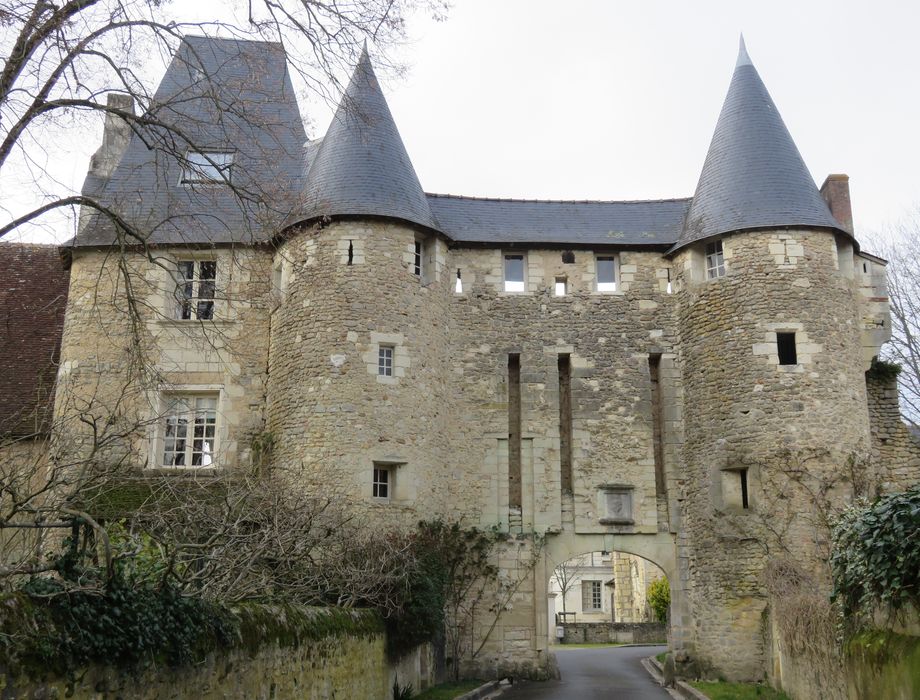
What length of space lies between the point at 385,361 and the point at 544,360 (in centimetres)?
309

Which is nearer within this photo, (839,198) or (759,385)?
(759,385)

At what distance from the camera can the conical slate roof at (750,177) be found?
679 inches

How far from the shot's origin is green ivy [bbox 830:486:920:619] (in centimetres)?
630

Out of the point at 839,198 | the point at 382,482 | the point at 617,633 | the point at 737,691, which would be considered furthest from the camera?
the point at 617,633

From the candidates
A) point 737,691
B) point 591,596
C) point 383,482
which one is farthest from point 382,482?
point 591,596

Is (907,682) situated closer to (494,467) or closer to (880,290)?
(494,467)

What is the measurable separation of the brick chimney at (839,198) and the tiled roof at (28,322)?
46.2 ft

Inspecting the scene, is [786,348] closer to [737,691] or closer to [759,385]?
[759,385]

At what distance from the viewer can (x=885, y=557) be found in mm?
6648

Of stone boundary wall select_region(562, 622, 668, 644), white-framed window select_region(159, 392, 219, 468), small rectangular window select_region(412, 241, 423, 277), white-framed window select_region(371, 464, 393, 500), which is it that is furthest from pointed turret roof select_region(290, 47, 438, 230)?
stone boundary wall select_region(562, 622, 668, 644)

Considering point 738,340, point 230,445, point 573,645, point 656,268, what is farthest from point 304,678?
point 573,645

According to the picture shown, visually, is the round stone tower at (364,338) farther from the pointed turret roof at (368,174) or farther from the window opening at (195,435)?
the window opening at (195,435)

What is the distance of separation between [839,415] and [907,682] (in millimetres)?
10954

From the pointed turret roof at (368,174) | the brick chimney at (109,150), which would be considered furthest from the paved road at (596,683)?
the brick chimney at (109,150)
